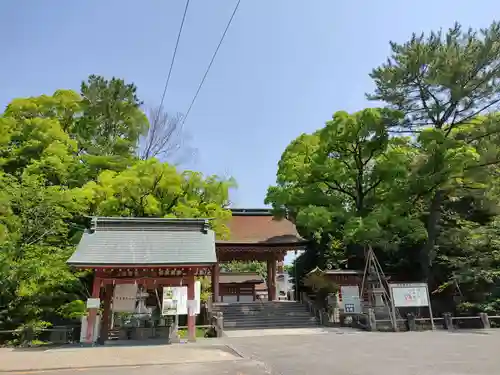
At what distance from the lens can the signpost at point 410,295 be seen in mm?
17297

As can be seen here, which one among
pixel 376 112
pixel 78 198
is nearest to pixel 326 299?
pixel 376 112

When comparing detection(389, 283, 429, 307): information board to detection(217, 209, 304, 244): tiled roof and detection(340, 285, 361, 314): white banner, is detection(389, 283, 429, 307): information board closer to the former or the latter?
detection(340, 285, 361, 314): white banner

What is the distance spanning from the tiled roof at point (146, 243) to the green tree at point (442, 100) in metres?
12.7

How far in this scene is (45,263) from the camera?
13.9 meters

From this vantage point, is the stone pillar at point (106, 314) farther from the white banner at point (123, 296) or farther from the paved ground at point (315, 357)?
the paved ground at point (315, 357)

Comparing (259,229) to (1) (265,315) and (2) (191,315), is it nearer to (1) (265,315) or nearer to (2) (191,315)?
(1) (265,315)

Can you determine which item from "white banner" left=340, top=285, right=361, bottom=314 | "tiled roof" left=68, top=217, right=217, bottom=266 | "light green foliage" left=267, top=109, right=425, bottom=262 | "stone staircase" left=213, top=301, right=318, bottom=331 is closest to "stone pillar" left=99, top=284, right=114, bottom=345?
"tiled roof" left=68, top=217, right=217, bottom=266

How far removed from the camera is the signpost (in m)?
17.3

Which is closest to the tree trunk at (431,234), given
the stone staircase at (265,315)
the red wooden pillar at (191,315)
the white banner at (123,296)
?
the stone staircase at (265,315)

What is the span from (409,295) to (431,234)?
540cm

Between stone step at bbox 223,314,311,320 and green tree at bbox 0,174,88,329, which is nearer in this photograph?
green tree at bbox 0,174,88,329

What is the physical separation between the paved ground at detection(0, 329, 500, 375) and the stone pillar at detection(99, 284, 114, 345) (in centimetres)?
249

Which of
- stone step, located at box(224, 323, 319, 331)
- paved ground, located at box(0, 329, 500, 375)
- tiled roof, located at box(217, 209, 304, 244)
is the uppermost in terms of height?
tiled roof, located at box(217, 209, 304, 244)

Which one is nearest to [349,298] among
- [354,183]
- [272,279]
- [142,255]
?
[354,183]
